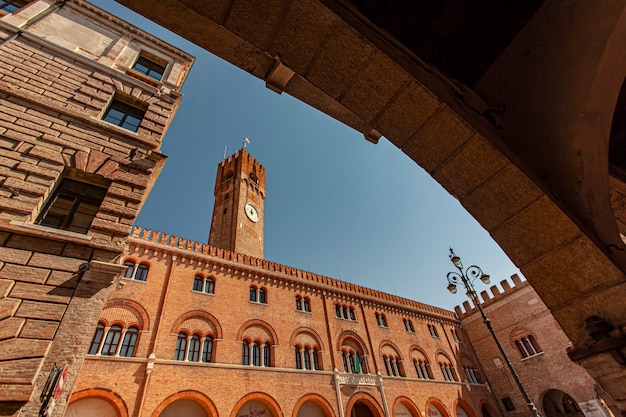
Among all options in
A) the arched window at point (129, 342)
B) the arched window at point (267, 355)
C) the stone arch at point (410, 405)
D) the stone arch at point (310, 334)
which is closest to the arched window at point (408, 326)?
the stone arch at point (410, 405)

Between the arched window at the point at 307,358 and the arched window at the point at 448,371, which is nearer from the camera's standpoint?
the arched window at the point at 307,358

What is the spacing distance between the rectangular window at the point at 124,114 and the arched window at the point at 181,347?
9.66 metres

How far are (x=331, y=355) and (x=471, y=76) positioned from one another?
1612cm

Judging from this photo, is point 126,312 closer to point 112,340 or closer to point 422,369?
point 112,340

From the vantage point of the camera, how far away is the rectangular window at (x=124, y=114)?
6434mm

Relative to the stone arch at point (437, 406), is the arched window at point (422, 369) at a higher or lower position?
higher

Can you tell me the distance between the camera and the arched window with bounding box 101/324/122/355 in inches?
425

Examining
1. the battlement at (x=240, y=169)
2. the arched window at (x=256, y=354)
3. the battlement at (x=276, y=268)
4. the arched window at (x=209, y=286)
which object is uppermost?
the battlement at (x=240, y=169)

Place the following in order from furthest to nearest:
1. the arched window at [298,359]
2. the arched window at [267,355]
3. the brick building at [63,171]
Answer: the arched window at [298,359], the arched window at [267,355], the brick building at [63,171]

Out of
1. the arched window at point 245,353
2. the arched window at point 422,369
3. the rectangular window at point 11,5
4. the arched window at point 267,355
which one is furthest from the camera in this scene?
the arched window at point 422,369

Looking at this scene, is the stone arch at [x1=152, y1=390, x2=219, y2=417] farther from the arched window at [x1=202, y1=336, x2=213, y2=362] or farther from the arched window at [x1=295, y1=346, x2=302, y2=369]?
the arched window at [x1=295, y1=346, x2=302, y2=369]

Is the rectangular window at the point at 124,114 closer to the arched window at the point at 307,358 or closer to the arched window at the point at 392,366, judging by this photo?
the arched window at the point at 307,358

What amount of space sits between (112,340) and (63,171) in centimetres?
907

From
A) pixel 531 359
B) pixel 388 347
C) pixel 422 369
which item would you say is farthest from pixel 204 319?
pixel 531 359
